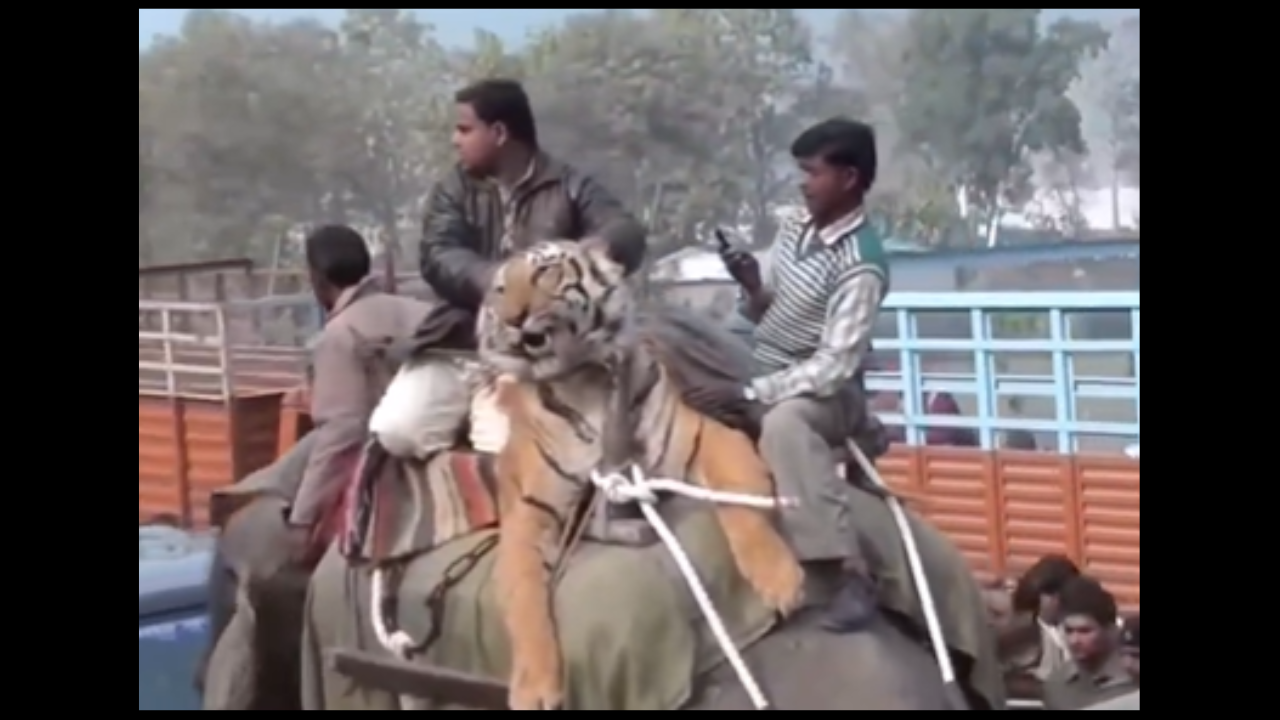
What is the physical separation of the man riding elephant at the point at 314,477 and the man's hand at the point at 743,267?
380mm

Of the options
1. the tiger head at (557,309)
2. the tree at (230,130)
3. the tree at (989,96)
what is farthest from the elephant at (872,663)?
the tree at (230,130)

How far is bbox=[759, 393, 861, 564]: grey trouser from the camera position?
254 cm

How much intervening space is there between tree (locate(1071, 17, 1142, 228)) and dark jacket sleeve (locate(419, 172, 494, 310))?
0.74 meters

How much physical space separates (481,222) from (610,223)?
16 centimetres

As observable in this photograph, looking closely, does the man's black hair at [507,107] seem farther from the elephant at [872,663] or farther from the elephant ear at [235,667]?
the elephant ear at [235,667]

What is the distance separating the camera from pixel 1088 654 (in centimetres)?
260

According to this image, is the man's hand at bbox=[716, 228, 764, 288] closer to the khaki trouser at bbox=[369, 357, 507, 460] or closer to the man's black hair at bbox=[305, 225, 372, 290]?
the khaki trouser at bbox=[369, 357, 507, 460]

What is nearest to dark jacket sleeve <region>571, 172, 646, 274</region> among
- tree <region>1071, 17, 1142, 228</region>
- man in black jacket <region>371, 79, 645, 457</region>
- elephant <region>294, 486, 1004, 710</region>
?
man in black jacket <region>371, 79, 645, 457</region>

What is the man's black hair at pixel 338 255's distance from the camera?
2.68 metres

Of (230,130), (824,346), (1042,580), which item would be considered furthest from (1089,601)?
(230,130)

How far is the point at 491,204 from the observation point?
2.63 metres

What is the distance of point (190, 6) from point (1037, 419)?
1.16 m

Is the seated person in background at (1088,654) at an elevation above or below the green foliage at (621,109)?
below
